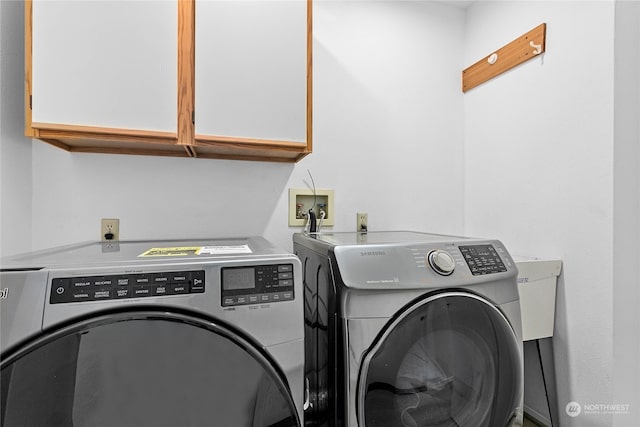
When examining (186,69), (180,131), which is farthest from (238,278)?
(186,69)

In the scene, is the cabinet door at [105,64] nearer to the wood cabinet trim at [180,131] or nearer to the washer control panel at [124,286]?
the wood cabinet trim at [180,131]

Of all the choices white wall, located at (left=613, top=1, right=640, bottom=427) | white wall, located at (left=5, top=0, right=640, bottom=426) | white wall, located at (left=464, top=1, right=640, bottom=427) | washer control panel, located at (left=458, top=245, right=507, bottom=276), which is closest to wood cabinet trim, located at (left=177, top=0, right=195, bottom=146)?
white wall, located at (left=5, top=0, right=640, bottom=426)

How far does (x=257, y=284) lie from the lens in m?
0.80

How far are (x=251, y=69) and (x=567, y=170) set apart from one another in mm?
1398

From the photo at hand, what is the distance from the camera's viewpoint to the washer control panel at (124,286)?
0.69 metres

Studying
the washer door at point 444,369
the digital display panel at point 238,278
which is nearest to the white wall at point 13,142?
the digital display panel at point 238,278

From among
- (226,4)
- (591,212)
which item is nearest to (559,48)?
(591,212)

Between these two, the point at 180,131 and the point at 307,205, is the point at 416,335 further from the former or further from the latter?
the point at 180,131

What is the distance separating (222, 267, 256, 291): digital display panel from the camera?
2.55 feet

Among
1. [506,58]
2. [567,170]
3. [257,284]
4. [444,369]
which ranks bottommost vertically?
[444,369]

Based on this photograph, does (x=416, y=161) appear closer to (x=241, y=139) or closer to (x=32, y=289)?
(x=241, y=139)

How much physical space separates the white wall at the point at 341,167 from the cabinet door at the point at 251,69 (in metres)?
0.38

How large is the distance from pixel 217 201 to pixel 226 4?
83 cm

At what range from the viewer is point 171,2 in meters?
1.20
